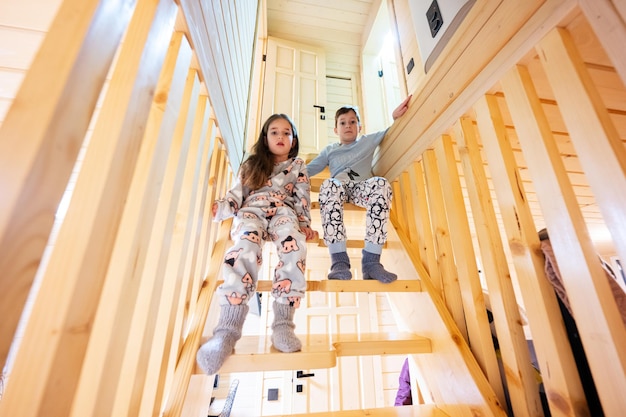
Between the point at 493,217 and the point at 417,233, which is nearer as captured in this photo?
the point at 493,217

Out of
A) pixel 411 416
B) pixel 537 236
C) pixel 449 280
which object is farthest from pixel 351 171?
pixel 411 416

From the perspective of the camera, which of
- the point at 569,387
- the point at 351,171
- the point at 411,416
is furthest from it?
the point at 351,171

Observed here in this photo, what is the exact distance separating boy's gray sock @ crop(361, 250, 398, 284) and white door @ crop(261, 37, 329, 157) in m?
1.94

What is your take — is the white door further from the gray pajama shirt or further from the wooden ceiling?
the gray pajama shirt

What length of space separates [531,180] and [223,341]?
0.95 meters

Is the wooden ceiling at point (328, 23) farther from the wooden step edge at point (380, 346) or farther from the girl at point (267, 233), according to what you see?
the wooden step edge at point (380, 346)

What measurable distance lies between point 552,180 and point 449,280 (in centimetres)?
55

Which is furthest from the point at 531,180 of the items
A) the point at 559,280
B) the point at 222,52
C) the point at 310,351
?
the point at 222,52

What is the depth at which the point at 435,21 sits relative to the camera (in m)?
1.29

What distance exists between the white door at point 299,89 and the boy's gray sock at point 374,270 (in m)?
1.94

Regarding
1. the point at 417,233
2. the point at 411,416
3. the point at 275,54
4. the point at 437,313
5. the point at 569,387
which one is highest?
the point at 275,54

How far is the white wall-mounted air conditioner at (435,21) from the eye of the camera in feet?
3.73

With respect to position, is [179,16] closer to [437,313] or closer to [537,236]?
[537,236]

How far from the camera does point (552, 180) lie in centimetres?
62
